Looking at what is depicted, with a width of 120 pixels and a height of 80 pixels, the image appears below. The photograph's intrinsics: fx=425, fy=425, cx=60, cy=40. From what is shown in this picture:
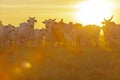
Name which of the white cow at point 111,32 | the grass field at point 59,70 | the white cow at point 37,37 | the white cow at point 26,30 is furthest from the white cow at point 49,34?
the grass field at point 59,70

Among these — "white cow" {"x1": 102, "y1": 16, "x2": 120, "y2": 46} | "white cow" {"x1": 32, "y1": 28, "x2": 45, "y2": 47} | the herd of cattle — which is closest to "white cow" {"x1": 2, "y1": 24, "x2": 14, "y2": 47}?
the herd of cattle

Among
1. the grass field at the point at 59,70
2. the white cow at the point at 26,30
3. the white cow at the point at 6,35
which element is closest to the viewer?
the grass field at the point at 59,70

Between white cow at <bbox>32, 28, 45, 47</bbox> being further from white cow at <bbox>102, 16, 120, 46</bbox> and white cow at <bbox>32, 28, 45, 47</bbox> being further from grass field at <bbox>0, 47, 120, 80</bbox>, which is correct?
grass field at <bbox>0, 47, 120, 80</bbox>

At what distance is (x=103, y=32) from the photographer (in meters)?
36.4

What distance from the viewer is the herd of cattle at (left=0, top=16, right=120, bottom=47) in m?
34.0

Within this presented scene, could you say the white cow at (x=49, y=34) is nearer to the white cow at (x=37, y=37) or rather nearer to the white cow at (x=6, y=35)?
the white cow at (x=37, y=37)

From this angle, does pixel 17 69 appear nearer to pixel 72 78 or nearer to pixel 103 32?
pixel 72 78

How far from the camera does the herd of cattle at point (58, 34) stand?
3397 cm

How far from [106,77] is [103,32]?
826 inches

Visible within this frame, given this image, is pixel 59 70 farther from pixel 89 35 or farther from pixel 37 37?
pixel 37 37

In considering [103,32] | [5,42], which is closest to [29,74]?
[5,42]

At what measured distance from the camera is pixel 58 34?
1363 inches

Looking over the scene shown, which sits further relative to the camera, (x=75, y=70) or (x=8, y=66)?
(x=8, y=66)

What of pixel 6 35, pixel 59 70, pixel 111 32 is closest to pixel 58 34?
pixel 6 35
